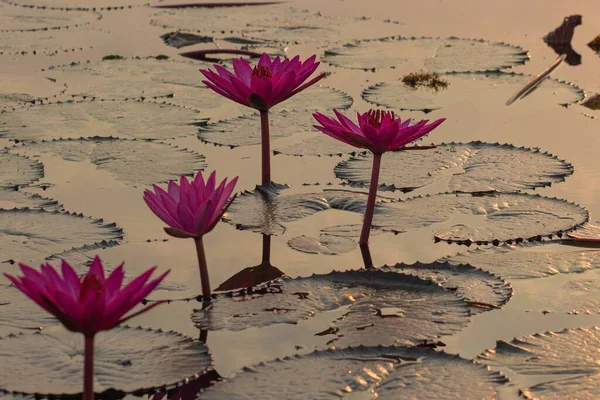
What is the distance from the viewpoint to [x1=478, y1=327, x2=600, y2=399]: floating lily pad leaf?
1732 mm

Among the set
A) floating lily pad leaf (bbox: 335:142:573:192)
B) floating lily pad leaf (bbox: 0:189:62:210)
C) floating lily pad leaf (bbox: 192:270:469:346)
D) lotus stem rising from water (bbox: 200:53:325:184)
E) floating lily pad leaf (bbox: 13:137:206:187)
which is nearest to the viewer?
floating lily pad leaf (bbox: 192:270:469:346)

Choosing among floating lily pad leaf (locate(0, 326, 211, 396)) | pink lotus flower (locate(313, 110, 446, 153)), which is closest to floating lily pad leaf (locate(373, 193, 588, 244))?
pink lotus flower (locate(313, 110, 446, 153))

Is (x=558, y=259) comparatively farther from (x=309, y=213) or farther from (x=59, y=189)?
(x=59, y=189)

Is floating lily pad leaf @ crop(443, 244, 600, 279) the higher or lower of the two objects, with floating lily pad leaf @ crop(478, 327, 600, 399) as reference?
higher

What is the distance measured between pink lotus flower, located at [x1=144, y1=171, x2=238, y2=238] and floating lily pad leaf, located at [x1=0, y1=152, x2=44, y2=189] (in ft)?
3.12

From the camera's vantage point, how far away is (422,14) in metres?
5.30

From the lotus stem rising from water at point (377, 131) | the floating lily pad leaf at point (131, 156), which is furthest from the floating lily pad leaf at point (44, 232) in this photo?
the lotus stem rising from water at point (377, 131)

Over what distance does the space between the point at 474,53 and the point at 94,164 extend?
192cm

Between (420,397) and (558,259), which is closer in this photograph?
(420,397)

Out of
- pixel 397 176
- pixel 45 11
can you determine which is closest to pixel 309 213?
pixel 397 176

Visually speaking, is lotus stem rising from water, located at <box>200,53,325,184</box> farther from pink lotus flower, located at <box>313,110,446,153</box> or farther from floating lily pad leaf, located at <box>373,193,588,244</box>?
floating lily pad leaf, located at <box>373,193,588,244</box>

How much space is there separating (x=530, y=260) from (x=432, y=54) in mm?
2189

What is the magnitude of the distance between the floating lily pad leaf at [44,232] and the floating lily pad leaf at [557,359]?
101cm

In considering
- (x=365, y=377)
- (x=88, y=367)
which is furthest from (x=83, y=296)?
(x=365, y=377)
